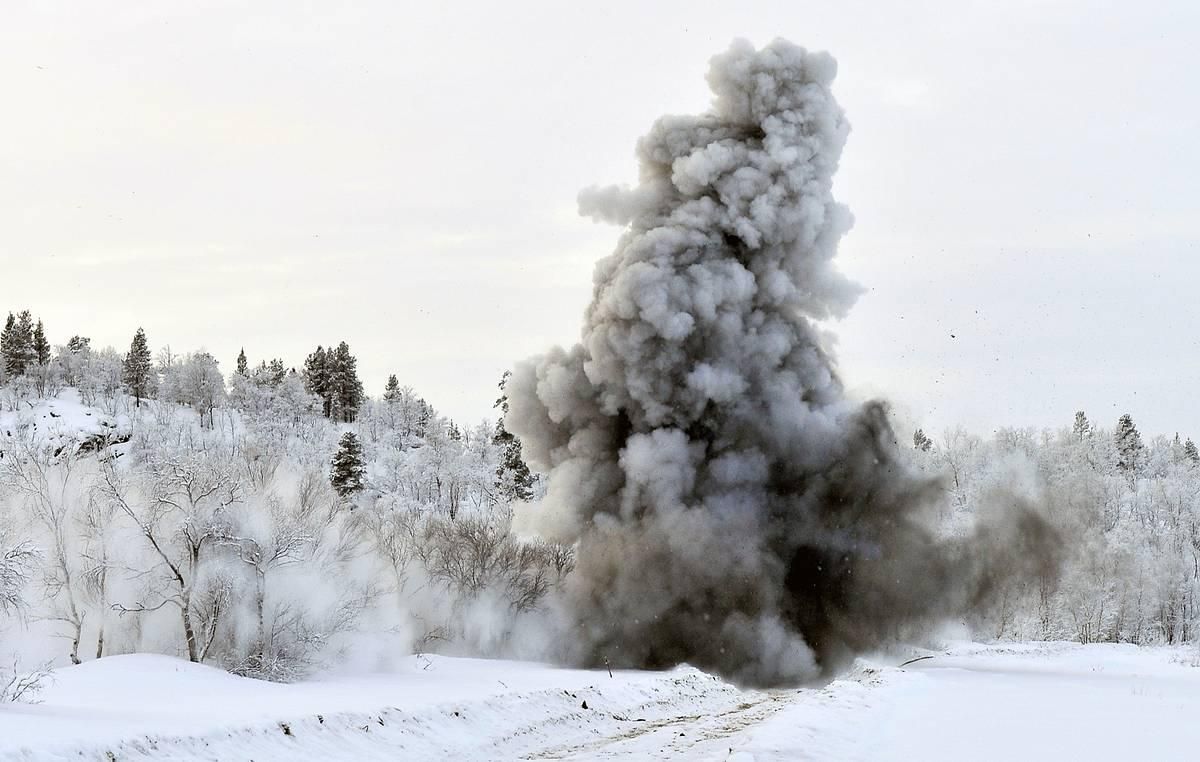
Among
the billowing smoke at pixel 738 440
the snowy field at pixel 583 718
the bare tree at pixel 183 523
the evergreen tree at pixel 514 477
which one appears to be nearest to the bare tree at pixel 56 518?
the bare tree at pixel 183 523

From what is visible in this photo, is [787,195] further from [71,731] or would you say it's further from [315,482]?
[71,731]

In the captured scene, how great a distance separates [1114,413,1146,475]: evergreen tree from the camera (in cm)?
13180

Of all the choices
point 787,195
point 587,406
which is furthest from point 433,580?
point 787,195

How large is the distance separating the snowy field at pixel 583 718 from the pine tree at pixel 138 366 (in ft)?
367

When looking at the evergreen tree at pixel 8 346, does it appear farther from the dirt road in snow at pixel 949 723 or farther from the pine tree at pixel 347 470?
the dirt road in snow at pixel 949 723

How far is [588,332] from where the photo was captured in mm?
50562

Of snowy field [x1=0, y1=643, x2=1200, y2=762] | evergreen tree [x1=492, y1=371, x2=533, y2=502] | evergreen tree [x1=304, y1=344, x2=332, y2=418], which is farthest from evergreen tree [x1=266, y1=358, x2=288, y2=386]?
snowy field [x1=0, y1=643, x2=1200, y2=762]

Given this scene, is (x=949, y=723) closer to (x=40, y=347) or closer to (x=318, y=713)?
(x=318, y=713)

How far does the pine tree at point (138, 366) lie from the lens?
138 metres

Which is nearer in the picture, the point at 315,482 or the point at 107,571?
the point at 107,571

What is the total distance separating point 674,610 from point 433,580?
13151 millimetres

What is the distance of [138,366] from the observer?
138750 mm

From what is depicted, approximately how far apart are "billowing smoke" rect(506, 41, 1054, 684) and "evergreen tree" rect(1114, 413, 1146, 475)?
91564mm

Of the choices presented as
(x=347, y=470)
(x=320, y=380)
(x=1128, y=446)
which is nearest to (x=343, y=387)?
(x=320, y=380)
